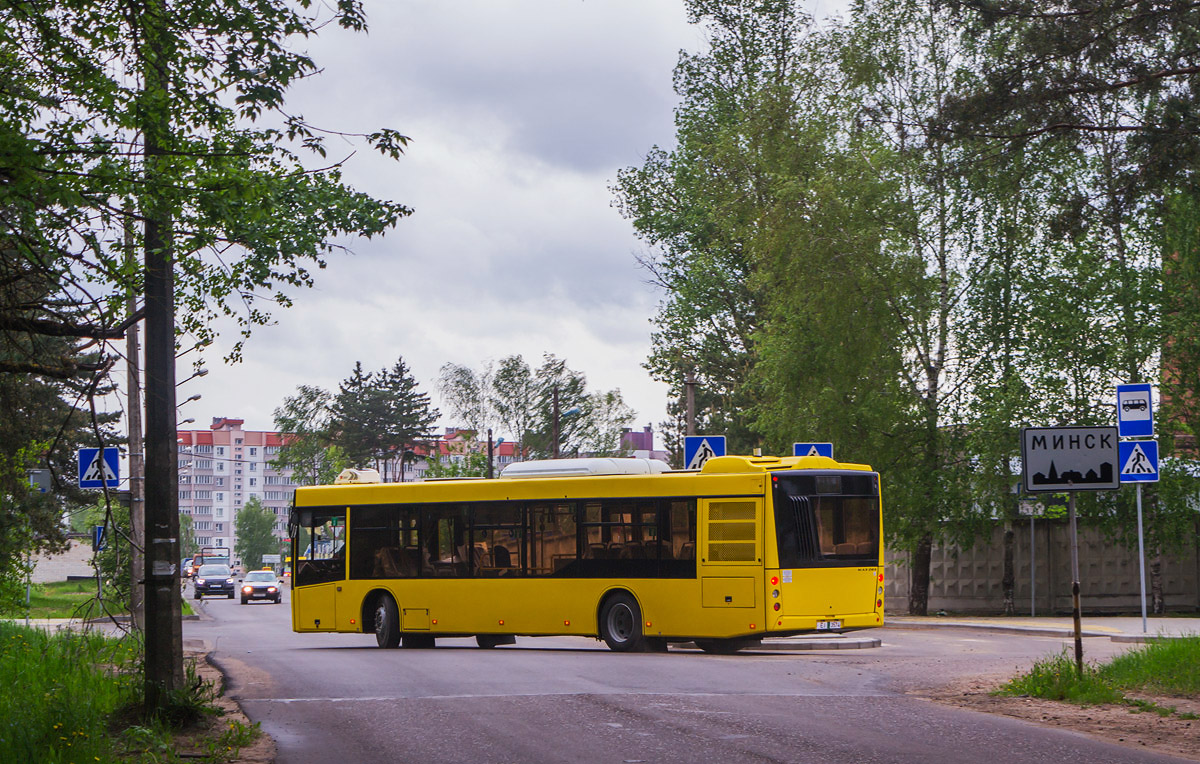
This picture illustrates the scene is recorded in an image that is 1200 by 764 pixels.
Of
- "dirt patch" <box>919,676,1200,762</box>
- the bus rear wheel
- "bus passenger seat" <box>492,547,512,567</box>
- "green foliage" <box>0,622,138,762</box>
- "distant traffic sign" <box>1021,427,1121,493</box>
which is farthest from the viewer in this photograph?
the bus rear wheel

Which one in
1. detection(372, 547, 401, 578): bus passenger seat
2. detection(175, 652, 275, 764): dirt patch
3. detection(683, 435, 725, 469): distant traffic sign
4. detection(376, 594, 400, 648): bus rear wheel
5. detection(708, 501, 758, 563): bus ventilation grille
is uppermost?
detection(683, 435, 725, 469): distant traffic sign

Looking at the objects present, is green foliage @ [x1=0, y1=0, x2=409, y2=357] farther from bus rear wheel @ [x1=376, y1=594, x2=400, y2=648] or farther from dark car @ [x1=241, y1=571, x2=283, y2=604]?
A: dark car @ [x1=241, y1=571, x2=283, y2=604]

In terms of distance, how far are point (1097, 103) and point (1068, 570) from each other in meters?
17.8

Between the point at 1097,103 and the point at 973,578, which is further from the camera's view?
the point at 973,578

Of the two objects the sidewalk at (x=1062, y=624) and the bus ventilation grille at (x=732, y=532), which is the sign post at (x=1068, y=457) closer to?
the bus ventilation grille at (x=732, y=532)

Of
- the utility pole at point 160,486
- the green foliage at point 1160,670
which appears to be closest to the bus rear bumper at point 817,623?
the green foliage at point 1160,670

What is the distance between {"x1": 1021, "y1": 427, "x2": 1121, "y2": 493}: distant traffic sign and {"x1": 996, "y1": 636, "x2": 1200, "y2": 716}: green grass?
192 centimetres

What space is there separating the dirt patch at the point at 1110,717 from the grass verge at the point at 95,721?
682 centimetres

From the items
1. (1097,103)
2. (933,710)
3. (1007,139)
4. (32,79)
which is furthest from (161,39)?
(1097,103)

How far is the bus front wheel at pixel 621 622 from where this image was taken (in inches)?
814

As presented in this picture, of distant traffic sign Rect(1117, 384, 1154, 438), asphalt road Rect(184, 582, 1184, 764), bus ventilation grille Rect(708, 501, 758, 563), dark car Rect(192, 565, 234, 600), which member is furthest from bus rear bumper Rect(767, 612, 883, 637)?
dark car Rect(192, 565, 234, 600)

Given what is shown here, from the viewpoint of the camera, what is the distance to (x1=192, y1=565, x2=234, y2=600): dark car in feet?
202

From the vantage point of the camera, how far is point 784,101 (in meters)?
35.5

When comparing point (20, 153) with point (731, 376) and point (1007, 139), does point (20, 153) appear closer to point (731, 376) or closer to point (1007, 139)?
point (1007, 139)
